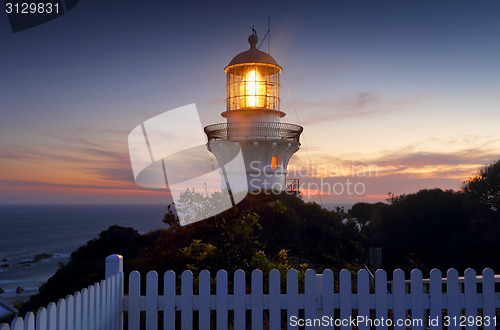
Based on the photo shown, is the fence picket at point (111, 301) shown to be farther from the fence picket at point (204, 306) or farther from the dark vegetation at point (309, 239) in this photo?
the dark vegetation at point (309, 239)

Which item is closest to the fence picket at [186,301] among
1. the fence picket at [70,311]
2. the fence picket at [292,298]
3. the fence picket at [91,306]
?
the fence picket at [91,306]

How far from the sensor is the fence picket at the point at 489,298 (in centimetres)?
493

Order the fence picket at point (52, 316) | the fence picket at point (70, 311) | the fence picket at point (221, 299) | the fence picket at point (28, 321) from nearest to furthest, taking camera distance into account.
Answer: the fence picket at point (28, 321)
the fence picket at point (52, 316)
the fence picket at point (70, 311)
the fence picket at point (221, 299)

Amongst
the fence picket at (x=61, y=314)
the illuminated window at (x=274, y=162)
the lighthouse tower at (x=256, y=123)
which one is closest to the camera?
the fence picket at (x=61, y=314)

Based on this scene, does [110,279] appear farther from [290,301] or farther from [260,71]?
[260,71]

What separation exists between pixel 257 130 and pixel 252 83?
217 centimetres

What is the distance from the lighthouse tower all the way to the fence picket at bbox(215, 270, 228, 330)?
1475 centimetres

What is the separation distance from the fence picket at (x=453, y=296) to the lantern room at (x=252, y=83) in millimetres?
14715

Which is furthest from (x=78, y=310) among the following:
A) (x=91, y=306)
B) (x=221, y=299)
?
(x=221, y=299)

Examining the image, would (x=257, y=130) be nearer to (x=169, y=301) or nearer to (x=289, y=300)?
(x=289, y=300)

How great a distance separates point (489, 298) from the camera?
4.98 metres

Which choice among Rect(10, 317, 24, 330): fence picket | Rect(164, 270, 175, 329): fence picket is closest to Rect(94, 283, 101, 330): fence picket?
Rect(164, 270, 175, 329): fence picket

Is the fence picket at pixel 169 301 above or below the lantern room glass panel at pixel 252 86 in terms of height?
below

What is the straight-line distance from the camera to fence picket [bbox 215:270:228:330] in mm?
4609
